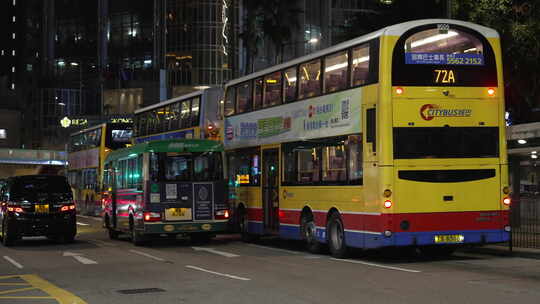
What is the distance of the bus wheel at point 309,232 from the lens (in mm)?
21534

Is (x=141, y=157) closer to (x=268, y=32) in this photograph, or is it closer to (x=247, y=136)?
(x=247, y=136)

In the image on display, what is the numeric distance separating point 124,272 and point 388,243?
5.53 m

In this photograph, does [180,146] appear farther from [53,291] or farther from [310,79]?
[53,291]

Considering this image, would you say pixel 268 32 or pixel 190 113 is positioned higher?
pixel 268 32

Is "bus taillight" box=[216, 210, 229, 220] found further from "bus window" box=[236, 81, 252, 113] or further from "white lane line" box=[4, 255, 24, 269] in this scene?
"white lane line" box=[4, 255, 24, 269]

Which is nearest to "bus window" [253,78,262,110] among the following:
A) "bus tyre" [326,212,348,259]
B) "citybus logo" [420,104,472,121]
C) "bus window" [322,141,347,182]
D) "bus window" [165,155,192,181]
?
"bus window" [165,155,192,181]

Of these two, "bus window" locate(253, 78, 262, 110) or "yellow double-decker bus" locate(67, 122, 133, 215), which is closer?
"bus window" locate(253, 78, 262, 110)

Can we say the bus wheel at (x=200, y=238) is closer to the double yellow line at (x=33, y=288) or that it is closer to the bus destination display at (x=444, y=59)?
the double yellow line at (x=33, y=288)

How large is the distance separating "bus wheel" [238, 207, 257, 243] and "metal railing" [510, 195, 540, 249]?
8194 mm

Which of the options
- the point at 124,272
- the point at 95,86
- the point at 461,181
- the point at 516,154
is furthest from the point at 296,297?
the point at 95,86

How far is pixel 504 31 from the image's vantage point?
24484 mm

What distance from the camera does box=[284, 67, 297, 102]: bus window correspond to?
22672mm

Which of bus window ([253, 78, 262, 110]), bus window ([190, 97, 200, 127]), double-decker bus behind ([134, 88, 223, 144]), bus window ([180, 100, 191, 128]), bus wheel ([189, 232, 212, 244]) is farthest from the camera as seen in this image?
bus window ([180, 100, 191, 128])

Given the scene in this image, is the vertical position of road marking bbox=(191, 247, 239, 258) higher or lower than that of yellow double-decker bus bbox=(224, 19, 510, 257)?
lower
